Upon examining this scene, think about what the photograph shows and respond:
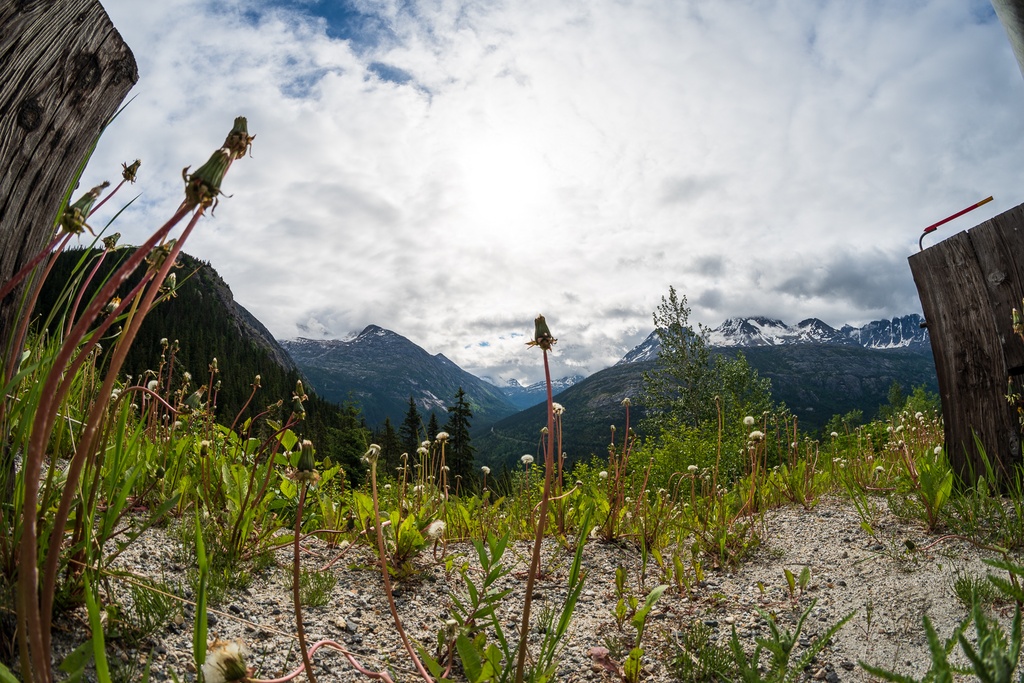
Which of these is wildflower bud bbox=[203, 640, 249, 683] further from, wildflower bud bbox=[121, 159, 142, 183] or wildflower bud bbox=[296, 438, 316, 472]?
wildflower bud bbox=[121, 159, 142, 183]

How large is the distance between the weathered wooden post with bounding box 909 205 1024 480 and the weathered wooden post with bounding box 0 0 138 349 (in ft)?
→ 16.3

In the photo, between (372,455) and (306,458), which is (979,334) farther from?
(306,458)

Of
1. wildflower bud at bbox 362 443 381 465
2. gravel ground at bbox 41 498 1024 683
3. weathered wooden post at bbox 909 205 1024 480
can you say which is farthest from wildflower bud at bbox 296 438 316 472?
weathered wooden post at bbox 909 205 1024 480

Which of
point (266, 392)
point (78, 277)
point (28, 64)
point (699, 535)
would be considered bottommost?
point (699, 535)

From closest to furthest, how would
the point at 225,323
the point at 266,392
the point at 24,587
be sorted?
the point at 24,587, the point at 266,392, the point at 225,323

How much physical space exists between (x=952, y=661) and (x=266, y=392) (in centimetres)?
8054

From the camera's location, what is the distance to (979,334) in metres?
3.98

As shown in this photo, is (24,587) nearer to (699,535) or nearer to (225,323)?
(699,535)

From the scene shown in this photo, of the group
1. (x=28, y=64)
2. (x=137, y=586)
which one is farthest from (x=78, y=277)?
(x=137, y=586)

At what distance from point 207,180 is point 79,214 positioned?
0.72 meters

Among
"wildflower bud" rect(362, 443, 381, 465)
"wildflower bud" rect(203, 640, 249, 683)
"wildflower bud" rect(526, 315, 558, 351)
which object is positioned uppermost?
"wildflower bud" rect(526, 315, 558, 351)

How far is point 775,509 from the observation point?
15.5 ft

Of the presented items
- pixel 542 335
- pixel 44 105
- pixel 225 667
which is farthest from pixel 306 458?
pixel 44 105

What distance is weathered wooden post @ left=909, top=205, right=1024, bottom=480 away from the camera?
12.4 ft
